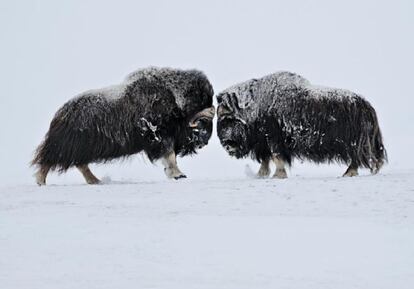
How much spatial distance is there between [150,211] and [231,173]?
4.65 metres

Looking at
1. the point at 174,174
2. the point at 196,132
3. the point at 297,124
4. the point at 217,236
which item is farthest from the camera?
the point at 196,132

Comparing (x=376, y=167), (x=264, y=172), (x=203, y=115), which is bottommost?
(x=264, y=172)

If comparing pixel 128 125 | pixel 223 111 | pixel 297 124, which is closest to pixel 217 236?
pixel 297 124

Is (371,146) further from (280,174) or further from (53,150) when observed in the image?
(53,150)

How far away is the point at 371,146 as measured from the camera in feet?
27.6

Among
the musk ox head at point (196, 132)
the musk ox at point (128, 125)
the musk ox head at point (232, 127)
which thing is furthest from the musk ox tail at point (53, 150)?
the musk ox head at point (232, 127)

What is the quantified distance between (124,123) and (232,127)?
1281mm

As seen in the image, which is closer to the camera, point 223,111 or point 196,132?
point 223,111

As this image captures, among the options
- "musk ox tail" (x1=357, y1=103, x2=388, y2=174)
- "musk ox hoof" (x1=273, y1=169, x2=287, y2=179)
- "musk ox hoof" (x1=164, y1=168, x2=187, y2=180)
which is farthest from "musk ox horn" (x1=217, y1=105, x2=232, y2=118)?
"musk ox tail" (x1=357, y1=103, x2=388, y2=174)

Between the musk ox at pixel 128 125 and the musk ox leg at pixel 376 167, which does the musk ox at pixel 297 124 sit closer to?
the musk ox leg at pixel 376 167

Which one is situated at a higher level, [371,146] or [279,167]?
[371,146]

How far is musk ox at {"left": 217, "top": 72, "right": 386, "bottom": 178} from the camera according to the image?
8.38 m

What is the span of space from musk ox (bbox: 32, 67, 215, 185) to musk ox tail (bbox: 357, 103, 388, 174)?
2.00 meters

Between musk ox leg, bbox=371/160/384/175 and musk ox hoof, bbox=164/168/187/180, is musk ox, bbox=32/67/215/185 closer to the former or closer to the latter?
musk ox hoof, bbox=164/168/187/180
